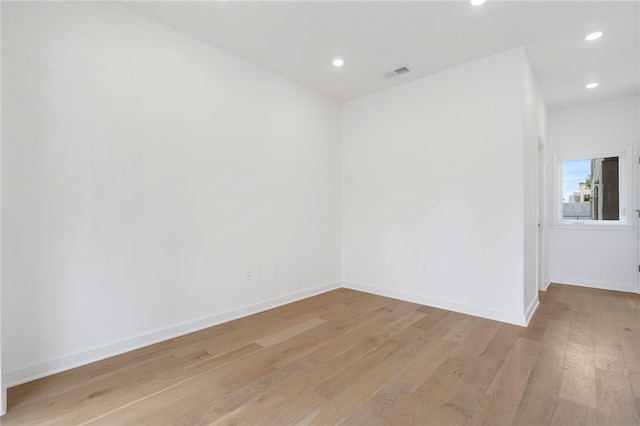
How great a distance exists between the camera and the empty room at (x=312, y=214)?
1.93 metres

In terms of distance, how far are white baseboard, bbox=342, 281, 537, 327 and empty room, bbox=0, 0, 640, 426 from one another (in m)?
0.02

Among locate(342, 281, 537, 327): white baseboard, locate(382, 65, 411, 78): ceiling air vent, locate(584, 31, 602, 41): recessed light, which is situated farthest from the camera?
locate(382, 65, 411, 78): ceiling air vent

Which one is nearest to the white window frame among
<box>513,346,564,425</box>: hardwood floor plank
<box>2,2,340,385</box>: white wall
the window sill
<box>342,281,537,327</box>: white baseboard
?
the window sill

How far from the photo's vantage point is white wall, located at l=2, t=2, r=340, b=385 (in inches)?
78.4

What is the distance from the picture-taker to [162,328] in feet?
8.55

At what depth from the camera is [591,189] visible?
4.61 metres

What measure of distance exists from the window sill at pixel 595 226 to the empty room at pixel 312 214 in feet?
0.11

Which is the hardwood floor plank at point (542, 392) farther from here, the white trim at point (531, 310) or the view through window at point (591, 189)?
the view through window at point (591, 189)

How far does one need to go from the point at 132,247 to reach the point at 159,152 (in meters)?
0.84

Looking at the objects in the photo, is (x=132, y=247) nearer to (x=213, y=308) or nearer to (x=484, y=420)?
(x=213, y=308)

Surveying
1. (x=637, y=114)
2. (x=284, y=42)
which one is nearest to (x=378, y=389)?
(x=284, y=42)

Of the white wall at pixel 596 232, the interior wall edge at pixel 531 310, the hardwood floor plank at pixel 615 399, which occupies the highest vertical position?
the white wall at pixel 596 232

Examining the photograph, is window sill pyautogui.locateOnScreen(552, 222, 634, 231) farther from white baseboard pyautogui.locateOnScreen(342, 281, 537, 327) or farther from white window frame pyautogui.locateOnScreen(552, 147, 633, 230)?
white baseboard pyautogui.locateOnScreen(342, 281, 537, 327)

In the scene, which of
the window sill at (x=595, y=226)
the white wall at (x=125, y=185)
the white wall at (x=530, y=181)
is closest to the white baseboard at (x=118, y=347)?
the white wall at (x=125, y=185)
